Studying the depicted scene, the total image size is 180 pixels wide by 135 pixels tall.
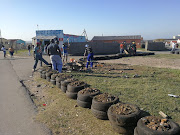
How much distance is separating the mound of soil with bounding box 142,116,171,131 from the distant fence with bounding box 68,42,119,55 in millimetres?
20514

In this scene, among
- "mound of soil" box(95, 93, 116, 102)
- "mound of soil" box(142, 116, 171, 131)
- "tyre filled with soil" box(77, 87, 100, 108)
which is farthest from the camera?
"tyre filled with soil" box(77, 87, 100, 108)

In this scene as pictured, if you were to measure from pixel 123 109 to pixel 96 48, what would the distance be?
2195cm

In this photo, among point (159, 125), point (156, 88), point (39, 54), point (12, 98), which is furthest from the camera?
point (39, 54)

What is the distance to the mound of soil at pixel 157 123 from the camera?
265 centimetres

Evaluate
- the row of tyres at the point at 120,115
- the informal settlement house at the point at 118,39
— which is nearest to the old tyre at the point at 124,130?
the row of tyres at the point at 120,115

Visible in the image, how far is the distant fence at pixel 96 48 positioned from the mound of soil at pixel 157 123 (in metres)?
20.5

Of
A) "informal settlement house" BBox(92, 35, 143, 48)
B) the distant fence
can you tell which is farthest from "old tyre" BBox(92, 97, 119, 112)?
"informal settlement house" BBox(92, 35, 143, 48)

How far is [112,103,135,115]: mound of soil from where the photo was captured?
10.8 feet

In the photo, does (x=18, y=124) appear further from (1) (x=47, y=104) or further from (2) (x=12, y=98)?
(2) (x=12, y=98)

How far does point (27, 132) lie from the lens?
3449 millimetres

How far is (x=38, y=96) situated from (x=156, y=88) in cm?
452

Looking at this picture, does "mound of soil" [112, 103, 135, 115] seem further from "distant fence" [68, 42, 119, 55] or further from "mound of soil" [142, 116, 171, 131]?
"distant fence" [68, 42, 119, 55]

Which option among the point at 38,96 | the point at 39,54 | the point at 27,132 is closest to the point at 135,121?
the point at 27,132

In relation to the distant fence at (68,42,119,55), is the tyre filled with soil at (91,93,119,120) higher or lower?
lower
